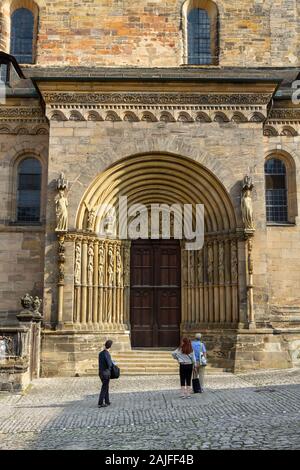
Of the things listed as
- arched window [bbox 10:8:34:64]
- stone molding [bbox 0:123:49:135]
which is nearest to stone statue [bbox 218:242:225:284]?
stone molding [bbox 0:123:49:135]

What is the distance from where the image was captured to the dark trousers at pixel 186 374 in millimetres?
12133

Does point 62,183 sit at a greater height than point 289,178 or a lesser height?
lesser

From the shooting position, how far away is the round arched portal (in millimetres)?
17109

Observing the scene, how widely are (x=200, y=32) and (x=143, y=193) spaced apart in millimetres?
7123

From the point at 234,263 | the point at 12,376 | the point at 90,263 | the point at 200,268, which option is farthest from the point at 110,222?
the point at 12,376

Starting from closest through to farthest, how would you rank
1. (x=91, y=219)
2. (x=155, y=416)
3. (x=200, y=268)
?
1. (x=155, y=416)
2. (x=91, y=219)
3. (x=200, y=268)

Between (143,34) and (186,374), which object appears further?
(143,34)

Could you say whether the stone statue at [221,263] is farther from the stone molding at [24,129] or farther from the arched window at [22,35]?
the arched window at [22,35]

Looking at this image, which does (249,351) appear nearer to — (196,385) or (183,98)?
(196,385)

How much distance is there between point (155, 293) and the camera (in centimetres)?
1859

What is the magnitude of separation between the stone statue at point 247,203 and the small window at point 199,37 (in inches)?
238

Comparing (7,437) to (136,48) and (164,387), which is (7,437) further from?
(136,48)

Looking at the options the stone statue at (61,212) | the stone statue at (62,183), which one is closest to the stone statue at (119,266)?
the stone statue at (61,212)
